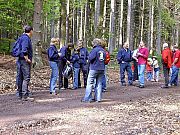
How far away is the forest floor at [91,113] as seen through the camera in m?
7.93

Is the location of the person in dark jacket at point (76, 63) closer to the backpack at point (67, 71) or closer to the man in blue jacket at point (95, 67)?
the backpack at point (67, 71)

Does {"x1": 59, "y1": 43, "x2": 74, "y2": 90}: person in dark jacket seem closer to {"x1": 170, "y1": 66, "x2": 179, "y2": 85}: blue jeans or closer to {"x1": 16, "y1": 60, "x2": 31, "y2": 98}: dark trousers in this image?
{"x1": 16, "y1": 60, "x2": 31, "y2": 98}: dark trousers

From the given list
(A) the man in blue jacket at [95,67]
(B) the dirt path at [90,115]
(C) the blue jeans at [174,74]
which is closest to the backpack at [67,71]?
(B) the dirt path at [90,115]

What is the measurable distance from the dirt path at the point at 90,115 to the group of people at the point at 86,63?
2.01ft

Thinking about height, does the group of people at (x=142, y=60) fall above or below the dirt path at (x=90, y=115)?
above

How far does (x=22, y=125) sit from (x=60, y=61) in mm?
6766

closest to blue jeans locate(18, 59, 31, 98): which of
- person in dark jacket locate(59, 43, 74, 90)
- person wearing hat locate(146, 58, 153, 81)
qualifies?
person in dark jacket locate(59, 43, 74, 90)

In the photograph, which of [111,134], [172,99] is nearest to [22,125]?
[111,134]

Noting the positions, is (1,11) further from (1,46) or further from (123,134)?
(123,134)

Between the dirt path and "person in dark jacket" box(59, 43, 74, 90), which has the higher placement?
"person in dark jacket" box(59, 43, 74, 90)

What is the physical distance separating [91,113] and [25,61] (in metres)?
2.89

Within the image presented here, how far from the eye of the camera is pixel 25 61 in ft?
37.0

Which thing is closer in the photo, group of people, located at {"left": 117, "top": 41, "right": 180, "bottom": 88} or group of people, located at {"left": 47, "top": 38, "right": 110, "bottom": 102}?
group of people, located at {"left": 47, "top": 38, "right": 110, "bottom": 102}

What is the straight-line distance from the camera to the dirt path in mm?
7945
